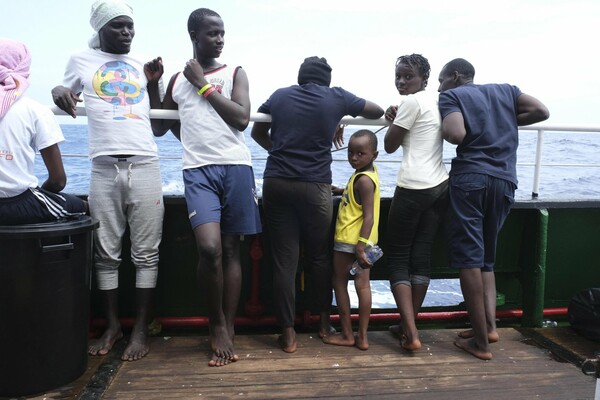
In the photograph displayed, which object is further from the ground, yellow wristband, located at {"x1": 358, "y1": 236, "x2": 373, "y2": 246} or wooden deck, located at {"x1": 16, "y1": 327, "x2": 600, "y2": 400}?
yellow wristband, located at {"x1": 358, "y1": 236, "x2": 373, "y2": 246}

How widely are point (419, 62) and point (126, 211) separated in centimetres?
182

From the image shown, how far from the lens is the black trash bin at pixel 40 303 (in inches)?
90.3

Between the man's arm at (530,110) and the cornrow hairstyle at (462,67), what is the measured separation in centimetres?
30

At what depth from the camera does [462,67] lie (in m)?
3.09

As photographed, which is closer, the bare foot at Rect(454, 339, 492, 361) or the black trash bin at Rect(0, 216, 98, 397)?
the black trash bin at Rect(0, 216, 98, 397)

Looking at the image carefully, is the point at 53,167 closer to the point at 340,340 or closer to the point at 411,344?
the point at 340,340

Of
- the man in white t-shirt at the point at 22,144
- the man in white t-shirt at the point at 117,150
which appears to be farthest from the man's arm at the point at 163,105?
the man in white t-shirt at the point at 22,144

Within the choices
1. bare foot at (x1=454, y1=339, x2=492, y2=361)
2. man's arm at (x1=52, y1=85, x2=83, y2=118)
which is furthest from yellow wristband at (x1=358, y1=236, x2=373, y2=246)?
man's arm at (x1=52, y1=85, x2=83, y2=118)

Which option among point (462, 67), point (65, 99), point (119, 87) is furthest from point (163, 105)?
point (462, 67)

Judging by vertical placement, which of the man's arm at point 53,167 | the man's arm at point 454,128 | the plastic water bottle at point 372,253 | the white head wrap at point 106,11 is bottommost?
the plastic water bottle at point 372,253

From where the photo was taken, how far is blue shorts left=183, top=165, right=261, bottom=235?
2770mm

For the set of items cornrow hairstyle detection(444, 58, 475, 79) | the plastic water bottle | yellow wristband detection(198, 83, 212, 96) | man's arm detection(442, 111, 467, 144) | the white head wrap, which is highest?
the white head wrap

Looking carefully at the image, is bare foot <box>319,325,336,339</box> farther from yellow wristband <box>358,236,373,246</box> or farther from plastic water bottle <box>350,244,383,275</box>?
yellow wristband <box>358,236,373,246</box>

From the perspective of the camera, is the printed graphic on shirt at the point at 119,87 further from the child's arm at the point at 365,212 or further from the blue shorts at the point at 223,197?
the child's arm at the point at 365,212
